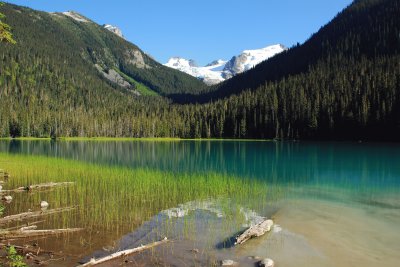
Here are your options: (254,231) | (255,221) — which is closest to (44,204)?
(255,221)

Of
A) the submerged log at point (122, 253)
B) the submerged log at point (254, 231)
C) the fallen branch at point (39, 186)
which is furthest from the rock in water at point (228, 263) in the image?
the fallen branch at point (39, 186)

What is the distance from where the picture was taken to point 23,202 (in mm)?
28312

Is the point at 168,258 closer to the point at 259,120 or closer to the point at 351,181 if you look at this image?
the point at 351,181

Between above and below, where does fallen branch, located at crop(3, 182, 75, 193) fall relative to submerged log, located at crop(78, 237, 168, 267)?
above

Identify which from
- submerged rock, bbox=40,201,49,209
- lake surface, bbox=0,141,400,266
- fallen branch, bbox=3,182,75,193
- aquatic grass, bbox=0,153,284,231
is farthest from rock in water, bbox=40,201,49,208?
fallen branch, bbox=3,182,75,193

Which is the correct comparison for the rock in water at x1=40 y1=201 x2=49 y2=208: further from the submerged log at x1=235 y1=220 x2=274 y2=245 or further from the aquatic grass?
the submerged log at x1=235 y1=220 x2=274 y2=245

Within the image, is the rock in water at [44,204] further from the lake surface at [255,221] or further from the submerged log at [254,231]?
the submerged log at [254,231]

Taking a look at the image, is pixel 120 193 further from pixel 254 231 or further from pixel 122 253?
pixel 122 253

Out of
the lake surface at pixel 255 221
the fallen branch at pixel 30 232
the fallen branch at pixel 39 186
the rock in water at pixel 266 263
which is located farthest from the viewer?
the fallen branch at pixel 39 186

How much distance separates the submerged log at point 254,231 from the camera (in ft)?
65.8

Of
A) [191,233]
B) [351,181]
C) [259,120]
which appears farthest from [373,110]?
[191,233]

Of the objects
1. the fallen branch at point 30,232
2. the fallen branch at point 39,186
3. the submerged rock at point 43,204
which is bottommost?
the fallen branch at point 30,232

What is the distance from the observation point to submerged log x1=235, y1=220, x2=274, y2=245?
20.0m

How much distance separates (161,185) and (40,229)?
52.5 ft
